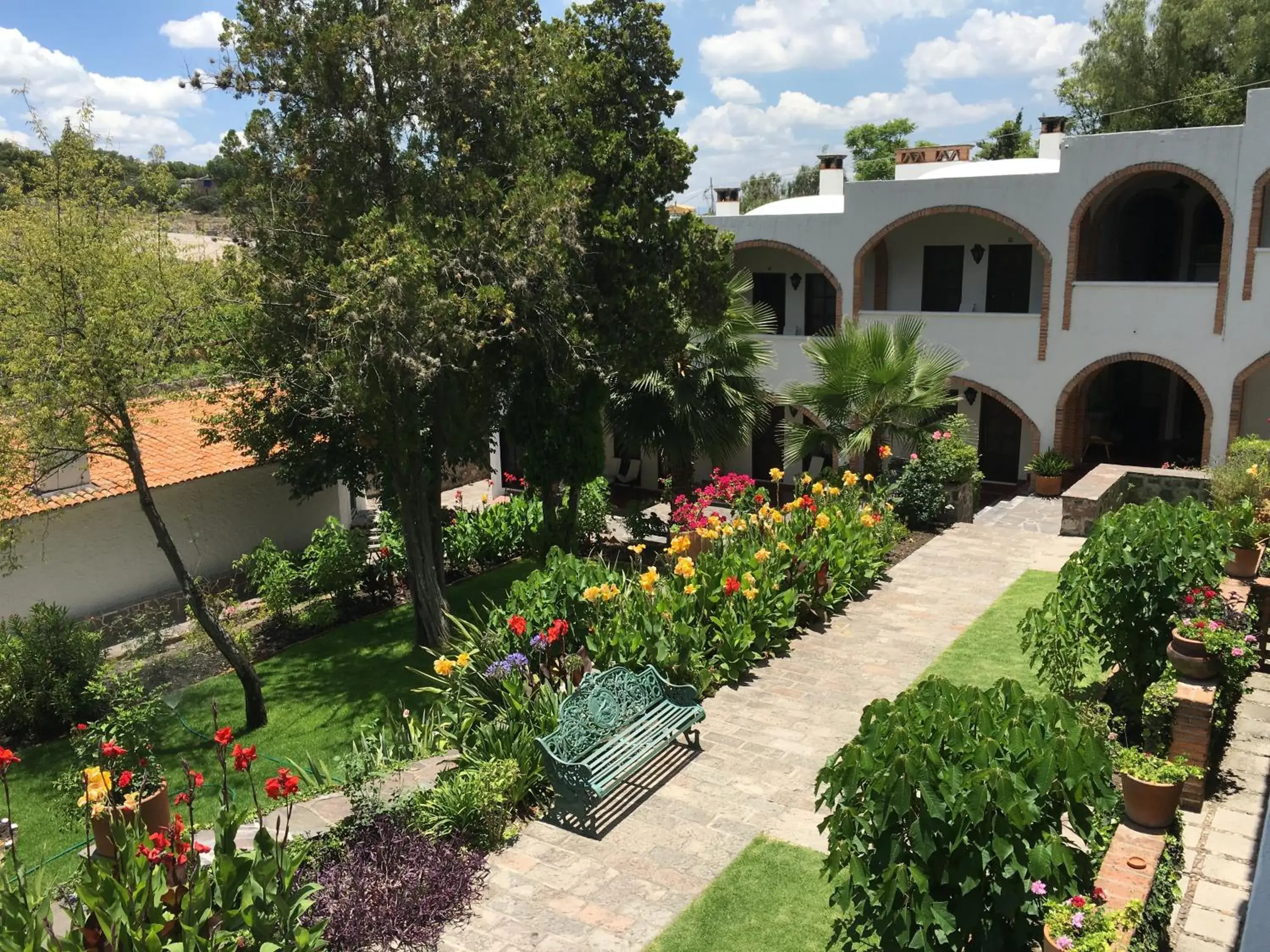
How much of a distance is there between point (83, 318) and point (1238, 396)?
1683cm

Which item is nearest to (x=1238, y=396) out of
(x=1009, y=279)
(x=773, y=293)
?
(x=1009, y=279)

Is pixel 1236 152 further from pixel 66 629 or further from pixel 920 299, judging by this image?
pixel 66 629

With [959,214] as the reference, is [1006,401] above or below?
below

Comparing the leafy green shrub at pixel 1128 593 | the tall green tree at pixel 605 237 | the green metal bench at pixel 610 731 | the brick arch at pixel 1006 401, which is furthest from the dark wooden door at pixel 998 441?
the green metal bench at pixel 610 731

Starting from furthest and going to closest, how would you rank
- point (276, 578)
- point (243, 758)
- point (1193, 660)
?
1. point (276, 578)
2. point (1193, 660)
3. point (243, 758)

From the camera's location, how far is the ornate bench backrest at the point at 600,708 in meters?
6.98

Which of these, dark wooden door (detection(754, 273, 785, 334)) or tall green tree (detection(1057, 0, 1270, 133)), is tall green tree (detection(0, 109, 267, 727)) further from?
tall green tree (detection(1057, 0, 1270, 133))

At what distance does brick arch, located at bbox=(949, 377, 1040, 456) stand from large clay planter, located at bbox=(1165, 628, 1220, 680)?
486 inches

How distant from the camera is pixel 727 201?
24.0 meters

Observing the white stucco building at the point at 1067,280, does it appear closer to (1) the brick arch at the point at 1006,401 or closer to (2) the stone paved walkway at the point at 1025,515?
(1) the brick arch at the point at 1006,401

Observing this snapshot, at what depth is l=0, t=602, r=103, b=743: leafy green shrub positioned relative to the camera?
11.3 m

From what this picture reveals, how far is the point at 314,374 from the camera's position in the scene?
10.8 m

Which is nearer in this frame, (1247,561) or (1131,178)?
(1247,561)

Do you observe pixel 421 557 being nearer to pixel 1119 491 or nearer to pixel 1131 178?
pixel 1119 491
